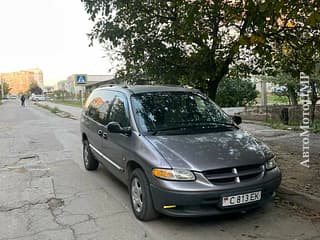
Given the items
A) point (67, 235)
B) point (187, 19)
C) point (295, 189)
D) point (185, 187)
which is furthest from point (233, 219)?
point (187, 19)

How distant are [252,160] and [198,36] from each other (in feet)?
10.5

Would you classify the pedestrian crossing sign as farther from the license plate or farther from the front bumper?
the license plate

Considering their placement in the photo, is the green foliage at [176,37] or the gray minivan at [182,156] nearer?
the gray minivan at [182,156]

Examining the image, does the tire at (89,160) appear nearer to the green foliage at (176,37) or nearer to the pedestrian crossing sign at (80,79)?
the green foliage at (176,37)

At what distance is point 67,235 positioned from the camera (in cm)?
411

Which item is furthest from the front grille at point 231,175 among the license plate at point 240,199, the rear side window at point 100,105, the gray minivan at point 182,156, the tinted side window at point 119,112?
the rear side window at point 100,105

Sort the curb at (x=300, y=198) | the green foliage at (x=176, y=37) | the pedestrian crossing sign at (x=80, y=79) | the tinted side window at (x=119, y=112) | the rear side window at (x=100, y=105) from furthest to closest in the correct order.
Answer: the pedestrian crossing sign at (x=80, y=79) < the green foliage at (x=176, y=37) < the rear side window at (x=100, y=105) < the tinted side window at (x=119, y=112) < the curb at (x=300, y=198)

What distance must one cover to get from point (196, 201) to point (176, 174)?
0.36 metres

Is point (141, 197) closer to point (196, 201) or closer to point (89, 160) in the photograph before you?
point (196, 201)

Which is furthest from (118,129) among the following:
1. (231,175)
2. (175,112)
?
(231,175)

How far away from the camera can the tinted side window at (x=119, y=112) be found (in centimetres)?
522

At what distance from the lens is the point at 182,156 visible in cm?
412

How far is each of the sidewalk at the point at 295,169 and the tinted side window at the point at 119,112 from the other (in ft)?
8.31

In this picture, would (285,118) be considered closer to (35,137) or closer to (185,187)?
(35,137)
